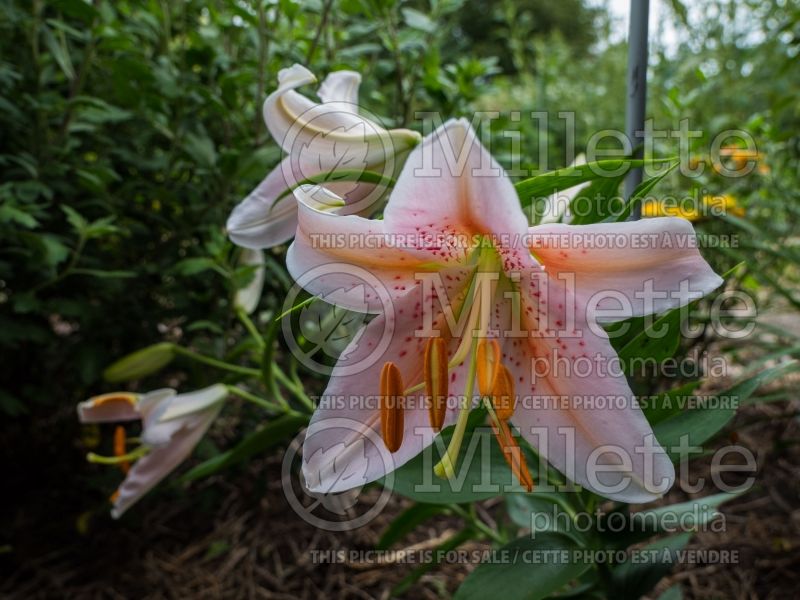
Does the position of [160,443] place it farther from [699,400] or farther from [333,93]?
[699,400]

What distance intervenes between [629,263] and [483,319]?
11 centimetres

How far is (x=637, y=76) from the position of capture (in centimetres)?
64

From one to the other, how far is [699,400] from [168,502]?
1043mm

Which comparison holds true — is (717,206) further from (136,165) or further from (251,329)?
(136,165)

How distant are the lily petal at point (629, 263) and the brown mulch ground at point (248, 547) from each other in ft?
2.49

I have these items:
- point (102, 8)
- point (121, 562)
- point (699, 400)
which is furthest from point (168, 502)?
point (699, 400)

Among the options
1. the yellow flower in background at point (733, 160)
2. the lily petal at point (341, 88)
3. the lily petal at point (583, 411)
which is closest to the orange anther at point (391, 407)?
the lily petal at point (583, 411)

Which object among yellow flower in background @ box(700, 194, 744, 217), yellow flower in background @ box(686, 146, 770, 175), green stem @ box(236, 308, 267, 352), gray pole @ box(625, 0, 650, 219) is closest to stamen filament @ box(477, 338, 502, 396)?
gray pole @ box(625, 0, 650, 219)

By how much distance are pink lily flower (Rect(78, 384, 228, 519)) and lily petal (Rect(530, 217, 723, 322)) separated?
20.8 inches

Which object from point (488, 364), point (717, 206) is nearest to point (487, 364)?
point (488, 364)

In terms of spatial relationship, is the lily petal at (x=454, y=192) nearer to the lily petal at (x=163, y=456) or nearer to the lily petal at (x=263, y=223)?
the lily petal at (x=263, y=223)

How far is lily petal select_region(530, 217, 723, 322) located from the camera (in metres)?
0.40

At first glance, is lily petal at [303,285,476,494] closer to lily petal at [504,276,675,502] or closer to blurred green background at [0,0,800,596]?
lily petal at [504,276,675,502]

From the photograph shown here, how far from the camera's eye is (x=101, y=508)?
3.61 ft
